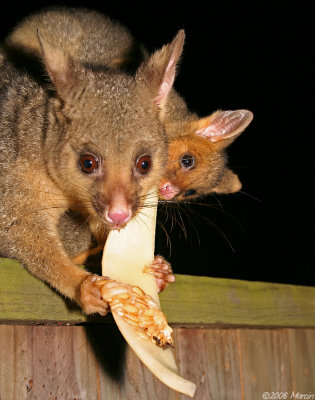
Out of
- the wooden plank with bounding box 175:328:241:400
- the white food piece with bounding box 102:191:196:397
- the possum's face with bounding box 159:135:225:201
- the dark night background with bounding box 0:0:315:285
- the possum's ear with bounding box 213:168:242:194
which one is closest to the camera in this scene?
the white food piece with bounding box 102:191:196:397

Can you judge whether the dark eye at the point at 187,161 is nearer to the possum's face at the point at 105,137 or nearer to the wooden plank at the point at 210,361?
the possum's face at the point at 105,137

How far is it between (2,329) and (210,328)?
1.09m

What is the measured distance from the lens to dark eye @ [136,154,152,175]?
86.6 inches

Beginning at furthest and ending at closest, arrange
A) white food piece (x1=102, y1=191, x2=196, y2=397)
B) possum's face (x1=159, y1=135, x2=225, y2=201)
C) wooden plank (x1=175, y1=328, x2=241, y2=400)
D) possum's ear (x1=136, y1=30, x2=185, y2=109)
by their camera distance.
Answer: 1. possum's face (x1=159, y1=135, x2=225, y2=201)
2. wooden plank (x1=175, y1=328, x2=241, y2=400)
3. possum's ear (x1=136, y1=30, x2=185, y2=109)
4. white food piece (x1=102, y1=191, x2=196, y2=397)

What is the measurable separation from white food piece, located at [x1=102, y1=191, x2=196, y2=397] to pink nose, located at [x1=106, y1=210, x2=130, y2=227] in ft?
0.31

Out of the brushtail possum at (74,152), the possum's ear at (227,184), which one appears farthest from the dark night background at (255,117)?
the brushtail possum at (74,152)

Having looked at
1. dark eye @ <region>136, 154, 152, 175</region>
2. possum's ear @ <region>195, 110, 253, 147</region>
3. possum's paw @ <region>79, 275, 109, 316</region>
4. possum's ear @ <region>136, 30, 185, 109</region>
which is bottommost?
possum's paw @ <region>79, 275, 109, 316</region>

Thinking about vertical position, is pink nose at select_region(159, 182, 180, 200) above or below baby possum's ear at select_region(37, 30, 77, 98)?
below

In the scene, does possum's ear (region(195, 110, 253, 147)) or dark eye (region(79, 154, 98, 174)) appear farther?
possum's ear (region(195, 110, 253, 147))

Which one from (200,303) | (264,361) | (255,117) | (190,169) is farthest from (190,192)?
(255,117)

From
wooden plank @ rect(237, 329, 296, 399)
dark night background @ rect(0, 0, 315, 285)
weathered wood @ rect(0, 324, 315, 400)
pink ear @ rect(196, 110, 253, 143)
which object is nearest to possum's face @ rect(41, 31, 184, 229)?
weathered wood @ rect(0, 324, 315, 400)

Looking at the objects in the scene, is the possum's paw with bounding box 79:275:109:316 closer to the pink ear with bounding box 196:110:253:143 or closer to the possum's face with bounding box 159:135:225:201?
the possum's face with bounding box 159:135:225:201

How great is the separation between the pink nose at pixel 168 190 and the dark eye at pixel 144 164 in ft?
2.20

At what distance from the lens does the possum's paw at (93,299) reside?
1972 mm
